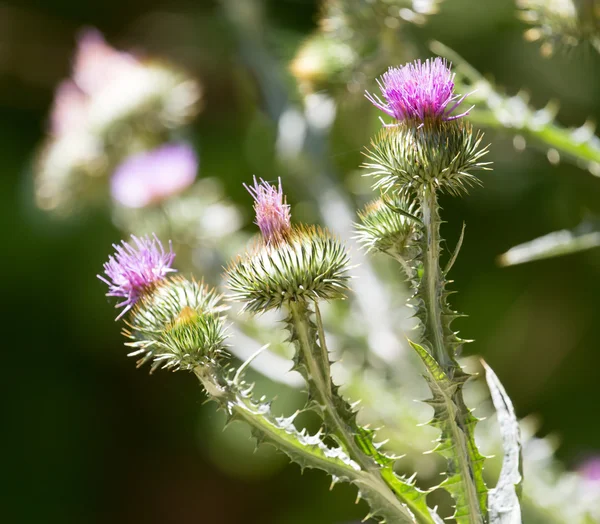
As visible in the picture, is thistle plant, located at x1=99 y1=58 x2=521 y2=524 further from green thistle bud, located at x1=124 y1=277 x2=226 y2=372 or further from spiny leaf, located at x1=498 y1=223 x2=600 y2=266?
spiny leaf, located at x1=498 y1=223 x2=600 y2=266

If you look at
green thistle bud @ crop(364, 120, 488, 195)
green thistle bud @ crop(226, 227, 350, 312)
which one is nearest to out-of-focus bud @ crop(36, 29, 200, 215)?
green thistle bud @ crop(226, 227, 350, 312)

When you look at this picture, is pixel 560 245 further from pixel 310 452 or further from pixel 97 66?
pixel 97 66

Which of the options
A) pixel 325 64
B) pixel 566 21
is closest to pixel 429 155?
pixel 566 21

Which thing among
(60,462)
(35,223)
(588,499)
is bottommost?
(588,499)

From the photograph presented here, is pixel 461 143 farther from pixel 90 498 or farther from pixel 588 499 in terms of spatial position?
pixel 90 498

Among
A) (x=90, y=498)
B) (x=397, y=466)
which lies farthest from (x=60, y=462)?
(x=397, y=466)

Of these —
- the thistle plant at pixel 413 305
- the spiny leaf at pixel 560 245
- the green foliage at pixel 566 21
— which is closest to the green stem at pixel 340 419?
the thistle plant at pixel 413 305

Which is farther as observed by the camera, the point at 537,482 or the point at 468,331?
the point at 468,331

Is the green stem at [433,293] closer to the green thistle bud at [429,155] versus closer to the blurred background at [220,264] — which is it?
the green thistle bud at [429,155]
